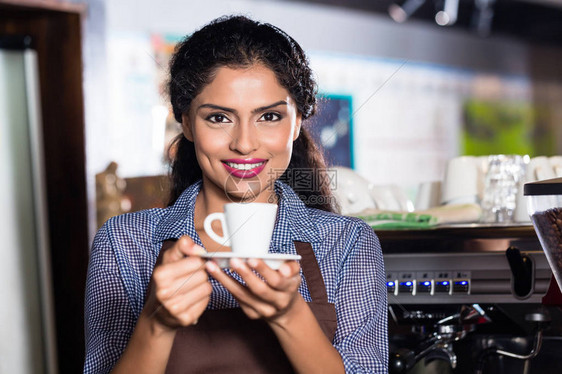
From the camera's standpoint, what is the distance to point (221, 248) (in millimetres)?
1166

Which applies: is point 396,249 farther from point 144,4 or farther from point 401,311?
point 144,4

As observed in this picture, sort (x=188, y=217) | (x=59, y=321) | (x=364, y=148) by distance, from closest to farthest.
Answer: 1. (x=188, y=217)
2. (x=59, y=321)
3. (x=364, y=148)

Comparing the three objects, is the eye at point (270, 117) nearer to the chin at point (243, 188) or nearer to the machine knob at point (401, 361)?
the chin at point (243, 188)

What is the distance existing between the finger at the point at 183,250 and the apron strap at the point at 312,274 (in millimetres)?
366

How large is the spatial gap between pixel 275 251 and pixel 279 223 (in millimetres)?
52

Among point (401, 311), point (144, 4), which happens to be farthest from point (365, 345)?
point (144, 4)

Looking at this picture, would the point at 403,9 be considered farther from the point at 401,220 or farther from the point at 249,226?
the point at 249,226

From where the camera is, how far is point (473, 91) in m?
5.14

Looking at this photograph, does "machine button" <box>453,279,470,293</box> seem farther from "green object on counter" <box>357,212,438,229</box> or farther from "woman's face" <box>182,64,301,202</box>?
"woman's face" <box>182,64,301,202</box>

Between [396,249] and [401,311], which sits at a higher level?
[396,249]

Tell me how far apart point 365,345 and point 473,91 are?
4360 millimetres

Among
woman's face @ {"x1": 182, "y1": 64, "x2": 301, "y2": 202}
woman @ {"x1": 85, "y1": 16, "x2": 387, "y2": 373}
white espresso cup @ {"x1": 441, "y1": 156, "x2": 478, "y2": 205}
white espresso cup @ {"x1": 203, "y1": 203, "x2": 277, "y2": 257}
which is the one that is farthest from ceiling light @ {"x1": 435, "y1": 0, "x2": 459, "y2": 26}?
white espresso cup @ {"x1": 203, "y1": 203, "x2": 277, "y2": 257}

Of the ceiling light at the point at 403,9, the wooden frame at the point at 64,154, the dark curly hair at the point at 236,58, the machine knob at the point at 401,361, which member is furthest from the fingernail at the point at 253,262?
the ceiling light at the point at 403,9

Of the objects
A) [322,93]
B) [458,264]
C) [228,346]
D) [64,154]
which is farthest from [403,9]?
[228,346]
